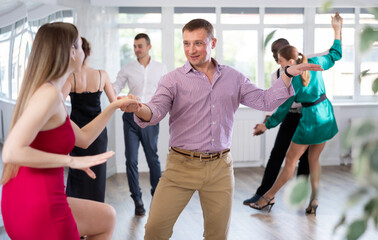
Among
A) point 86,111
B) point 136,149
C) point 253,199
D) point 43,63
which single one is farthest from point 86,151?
point 43,63

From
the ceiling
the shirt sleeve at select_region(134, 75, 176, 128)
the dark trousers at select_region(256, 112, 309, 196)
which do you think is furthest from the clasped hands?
the dark trousers at select_region(256, 112, 309, 196)

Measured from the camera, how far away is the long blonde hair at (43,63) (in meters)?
1.83

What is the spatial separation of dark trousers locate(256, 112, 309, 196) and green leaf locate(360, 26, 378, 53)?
395 cm

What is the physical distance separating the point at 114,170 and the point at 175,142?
4.02 m

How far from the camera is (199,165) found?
2.74 m

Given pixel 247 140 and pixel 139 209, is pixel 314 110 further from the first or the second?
pixel 247 140

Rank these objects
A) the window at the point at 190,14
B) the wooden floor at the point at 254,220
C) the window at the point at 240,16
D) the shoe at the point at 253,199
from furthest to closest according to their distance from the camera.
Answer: the window at the point at 240,16 < the window at the point at 190,14 < the shoe at the point at 253,199 < the wooden floor at the point at 254,220

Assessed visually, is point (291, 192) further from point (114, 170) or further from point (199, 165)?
point (114, 170)

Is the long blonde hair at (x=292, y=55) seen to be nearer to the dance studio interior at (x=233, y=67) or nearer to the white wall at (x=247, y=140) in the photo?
the dance studio interior at (x=233, y=67)

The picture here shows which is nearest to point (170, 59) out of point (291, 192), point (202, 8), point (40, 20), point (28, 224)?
point (202, 8)

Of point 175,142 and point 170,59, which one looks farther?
point 170,59

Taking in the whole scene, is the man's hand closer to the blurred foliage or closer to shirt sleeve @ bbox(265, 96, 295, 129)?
shirt sleeve @ bbox(265, 96, 295, 129)

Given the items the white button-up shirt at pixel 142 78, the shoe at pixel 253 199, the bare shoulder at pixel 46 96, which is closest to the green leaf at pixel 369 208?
the bare shoulder at pixel 46 96

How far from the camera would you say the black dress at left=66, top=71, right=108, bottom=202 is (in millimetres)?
3912
